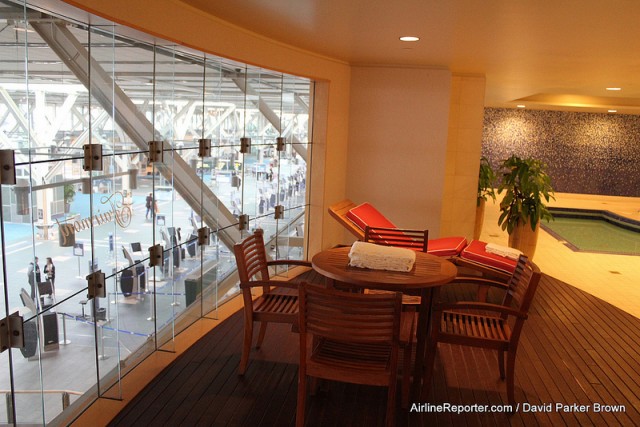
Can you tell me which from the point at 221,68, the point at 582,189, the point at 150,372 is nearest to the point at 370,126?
the point at 221,68

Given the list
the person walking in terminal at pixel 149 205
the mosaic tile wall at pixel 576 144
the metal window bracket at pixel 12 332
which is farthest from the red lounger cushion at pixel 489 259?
the mosaic tile wall at pixel 576 144

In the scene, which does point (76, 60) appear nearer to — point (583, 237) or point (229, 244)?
point (229, 244)

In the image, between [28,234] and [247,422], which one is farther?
[247,422]

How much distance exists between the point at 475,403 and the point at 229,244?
8.76 ft

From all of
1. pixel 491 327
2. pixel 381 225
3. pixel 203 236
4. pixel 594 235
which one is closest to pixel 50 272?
pixel 203 236

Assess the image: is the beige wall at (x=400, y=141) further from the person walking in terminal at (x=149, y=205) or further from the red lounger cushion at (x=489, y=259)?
the person walking in terminal at (x=149, y=205)

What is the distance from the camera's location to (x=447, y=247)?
19.4 ft

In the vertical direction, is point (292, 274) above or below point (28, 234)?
below

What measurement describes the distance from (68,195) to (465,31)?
316cm

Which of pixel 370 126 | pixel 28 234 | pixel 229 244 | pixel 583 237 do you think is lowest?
pixel 583 237

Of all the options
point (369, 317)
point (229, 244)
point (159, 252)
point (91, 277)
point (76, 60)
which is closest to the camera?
point (369, 317)

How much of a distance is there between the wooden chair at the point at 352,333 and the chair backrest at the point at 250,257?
868mm

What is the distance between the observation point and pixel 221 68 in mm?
4965

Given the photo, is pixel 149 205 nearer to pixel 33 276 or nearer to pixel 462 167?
pixel 33 276
